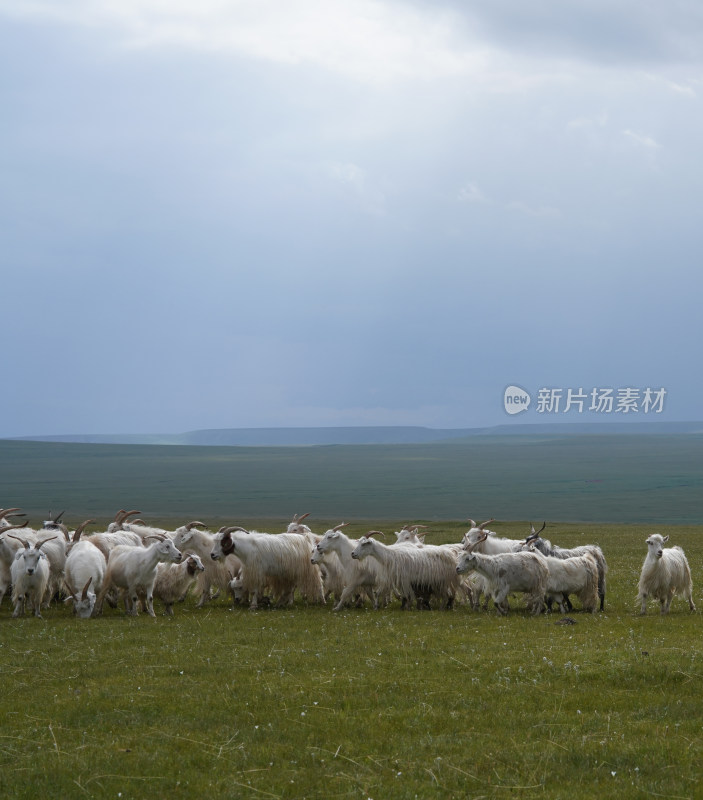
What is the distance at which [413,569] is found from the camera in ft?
63.6

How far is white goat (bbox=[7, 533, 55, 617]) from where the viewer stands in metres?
17.8

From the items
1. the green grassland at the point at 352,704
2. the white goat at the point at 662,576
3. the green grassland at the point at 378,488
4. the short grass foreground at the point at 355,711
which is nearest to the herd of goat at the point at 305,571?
the white goat at the point at 662,576

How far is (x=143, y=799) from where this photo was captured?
812 cm

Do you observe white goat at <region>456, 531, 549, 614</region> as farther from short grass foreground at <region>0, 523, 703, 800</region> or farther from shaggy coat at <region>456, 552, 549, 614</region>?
short grass foreground at <region>0, 523, 703, 800</region>

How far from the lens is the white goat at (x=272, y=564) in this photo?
2014cm

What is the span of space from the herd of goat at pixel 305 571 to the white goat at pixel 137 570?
2cm

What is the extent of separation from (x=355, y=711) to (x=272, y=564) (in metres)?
9.94

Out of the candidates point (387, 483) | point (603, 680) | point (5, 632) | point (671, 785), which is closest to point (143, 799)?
point (671, 785)

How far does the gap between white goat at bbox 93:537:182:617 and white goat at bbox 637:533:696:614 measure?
9100 millimetres

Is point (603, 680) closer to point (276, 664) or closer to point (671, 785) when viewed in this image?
point (671, 785)

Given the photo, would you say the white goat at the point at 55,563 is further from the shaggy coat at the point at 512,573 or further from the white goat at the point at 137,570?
the shaggy coat at the point at 512,573

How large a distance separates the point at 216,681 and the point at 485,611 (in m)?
8.51

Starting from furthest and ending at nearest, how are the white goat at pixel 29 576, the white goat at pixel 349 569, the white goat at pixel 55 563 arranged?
the white goat at pixel 55 563
the white goat at pixel 349 569
the white goat at pixel 29 576

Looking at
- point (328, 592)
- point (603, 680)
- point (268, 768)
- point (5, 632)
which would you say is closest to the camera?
point (268, 768)
